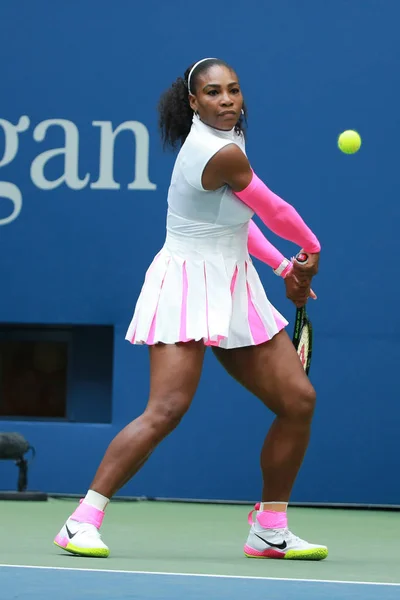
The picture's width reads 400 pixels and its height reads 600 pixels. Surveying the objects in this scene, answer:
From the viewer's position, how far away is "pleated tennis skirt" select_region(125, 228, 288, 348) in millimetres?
4473

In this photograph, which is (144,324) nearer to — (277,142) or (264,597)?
(264,597)

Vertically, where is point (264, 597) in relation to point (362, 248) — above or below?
below

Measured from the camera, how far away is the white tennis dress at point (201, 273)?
4465mm

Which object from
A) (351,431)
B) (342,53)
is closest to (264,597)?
(351,431)

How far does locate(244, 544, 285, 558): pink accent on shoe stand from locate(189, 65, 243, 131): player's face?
141cm

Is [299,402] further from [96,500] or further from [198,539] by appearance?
Answer: [198,539]

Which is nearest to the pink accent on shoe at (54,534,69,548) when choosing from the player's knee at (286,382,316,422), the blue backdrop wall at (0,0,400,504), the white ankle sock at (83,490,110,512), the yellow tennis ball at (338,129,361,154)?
the white ankle sock at (83,490,110,512)

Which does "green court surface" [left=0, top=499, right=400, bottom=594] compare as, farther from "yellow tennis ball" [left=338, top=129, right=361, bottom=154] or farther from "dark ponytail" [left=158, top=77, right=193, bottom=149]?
"yellow tennis ball" [left=338, top=129, right=361, bottom=154]

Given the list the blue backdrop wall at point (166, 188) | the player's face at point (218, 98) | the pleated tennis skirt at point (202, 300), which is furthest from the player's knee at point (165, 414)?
the blue backdrop wall at point (166, 188)

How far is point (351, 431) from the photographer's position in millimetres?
6777

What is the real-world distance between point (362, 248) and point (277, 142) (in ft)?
2.22

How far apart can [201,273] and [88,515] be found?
865 mm

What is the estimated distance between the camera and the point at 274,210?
442cm

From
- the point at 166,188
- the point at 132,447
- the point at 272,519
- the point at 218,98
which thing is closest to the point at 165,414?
the point at 132,447
